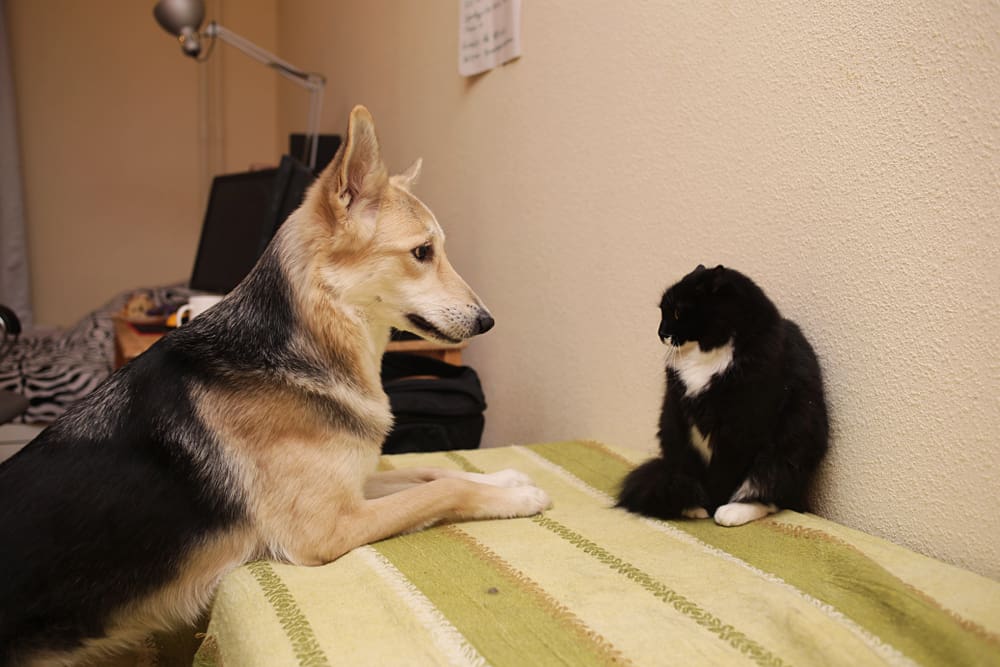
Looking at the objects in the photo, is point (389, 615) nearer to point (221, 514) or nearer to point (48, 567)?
point (221, 514)

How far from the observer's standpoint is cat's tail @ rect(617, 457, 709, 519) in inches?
53.0

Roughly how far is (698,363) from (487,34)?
5.11 feet

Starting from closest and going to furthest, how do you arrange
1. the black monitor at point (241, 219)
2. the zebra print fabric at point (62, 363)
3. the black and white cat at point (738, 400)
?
the black and white cat at point (738, 400) < the black monitor at point (241, 219) < the zebra print fabric at point (62, 363)

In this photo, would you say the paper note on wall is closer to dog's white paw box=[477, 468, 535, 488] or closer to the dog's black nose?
the dog's black nose

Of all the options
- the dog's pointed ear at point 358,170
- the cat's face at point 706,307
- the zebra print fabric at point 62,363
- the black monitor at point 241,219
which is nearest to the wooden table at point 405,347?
the black monitor at point 241,219

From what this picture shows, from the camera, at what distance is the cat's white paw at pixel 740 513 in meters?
1.28

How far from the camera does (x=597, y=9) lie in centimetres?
190

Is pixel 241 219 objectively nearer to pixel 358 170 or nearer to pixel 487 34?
pixel 487 34

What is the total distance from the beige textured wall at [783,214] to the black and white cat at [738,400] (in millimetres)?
78

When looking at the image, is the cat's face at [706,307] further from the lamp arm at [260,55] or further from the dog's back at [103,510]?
the lamp arm at [260,55]

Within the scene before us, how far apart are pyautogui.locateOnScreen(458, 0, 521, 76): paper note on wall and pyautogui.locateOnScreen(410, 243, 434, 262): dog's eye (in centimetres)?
107

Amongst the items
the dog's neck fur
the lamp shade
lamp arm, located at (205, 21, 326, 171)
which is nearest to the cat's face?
the dog's neck fur

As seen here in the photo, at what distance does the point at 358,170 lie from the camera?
1377mm

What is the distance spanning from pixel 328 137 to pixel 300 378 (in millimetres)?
2676
